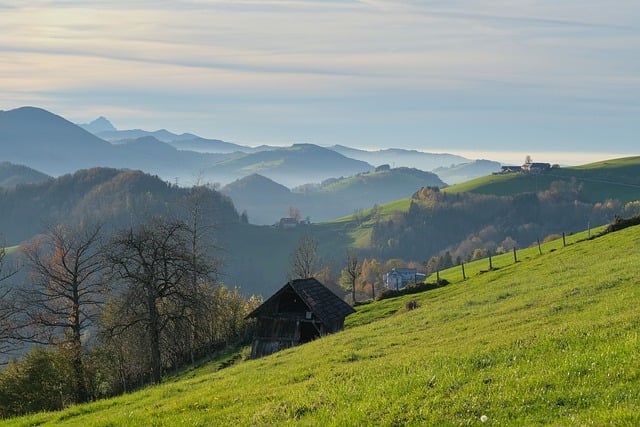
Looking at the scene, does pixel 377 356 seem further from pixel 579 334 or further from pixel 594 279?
pixel 594 279

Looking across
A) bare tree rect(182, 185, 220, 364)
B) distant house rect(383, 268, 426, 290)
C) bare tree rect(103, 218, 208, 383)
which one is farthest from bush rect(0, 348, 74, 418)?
distant house rect(383, 268, 426, 290)

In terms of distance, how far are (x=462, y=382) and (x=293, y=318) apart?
37.5m

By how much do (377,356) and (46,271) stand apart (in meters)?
31.5

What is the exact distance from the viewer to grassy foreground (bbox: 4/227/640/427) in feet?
36.4

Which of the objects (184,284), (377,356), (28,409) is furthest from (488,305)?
(28,409)

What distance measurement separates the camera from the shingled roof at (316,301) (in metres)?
48.5

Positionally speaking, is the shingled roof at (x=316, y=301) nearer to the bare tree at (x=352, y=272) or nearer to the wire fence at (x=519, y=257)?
the wire fence at (x=519, y=257)

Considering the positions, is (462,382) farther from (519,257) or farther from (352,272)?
(352,272)

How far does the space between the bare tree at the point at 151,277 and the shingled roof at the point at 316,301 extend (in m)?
10.4

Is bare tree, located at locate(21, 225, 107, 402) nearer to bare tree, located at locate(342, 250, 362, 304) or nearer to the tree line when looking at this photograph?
the tree line

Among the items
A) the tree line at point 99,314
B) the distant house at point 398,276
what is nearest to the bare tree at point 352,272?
the distant house at point 398,276

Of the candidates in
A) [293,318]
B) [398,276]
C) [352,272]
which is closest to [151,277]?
[293,318]

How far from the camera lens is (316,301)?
49625mm

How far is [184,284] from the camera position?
4147 cm
